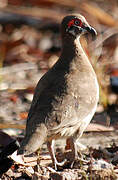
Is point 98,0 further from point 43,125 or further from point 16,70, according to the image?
point 43,125

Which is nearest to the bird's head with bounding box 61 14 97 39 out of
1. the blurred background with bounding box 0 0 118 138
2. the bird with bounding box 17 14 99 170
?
the bird with bounding box 17 14 99 170

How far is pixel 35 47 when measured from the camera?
10789 millimetres

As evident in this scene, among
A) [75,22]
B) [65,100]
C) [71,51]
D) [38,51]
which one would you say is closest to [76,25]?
[75,22]

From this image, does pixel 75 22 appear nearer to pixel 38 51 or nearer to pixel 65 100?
pixel 65 100

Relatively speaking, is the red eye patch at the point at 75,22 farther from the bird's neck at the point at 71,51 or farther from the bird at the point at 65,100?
the bird's neck at the point at 71,51

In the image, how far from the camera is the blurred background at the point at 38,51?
747 centimetres

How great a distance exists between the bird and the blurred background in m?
1.04

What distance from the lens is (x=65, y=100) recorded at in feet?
17.0

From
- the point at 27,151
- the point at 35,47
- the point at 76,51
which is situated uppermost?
the point at 76,51

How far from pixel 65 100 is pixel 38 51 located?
5.35 m

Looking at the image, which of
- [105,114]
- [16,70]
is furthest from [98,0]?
[105,114]

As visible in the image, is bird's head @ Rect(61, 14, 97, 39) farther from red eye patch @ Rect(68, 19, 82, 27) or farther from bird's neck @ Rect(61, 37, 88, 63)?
bird's neck @ Rect(61, 37, 88, 63)

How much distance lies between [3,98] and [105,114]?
177 cm

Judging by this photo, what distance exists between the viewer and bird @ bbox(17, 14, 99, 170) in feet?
16.2
